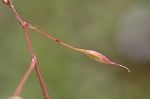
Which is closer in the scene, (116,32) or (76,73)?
(76,73)

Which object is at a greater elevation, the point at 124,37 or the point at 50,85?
the point at 124,37

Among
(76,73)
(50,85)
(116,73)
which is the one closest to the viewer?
(50,85)

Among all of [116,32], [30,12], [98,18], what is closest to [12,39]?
[30,12]

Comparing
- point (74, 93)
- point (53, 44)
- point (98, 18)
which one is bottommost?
point (74, 93)

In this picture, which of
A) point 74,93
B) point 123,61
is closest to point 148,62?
point 123,61

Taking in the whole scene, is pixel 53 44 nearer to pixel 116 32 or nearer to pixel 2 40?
pixel 2 40

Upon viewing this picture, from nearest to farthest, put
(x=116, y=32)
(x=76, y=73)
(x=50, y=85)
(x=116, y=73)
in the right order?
(x=50, y=85) → (x=76, y=73) → (x=116, y=73) → (x=116, y=32)
